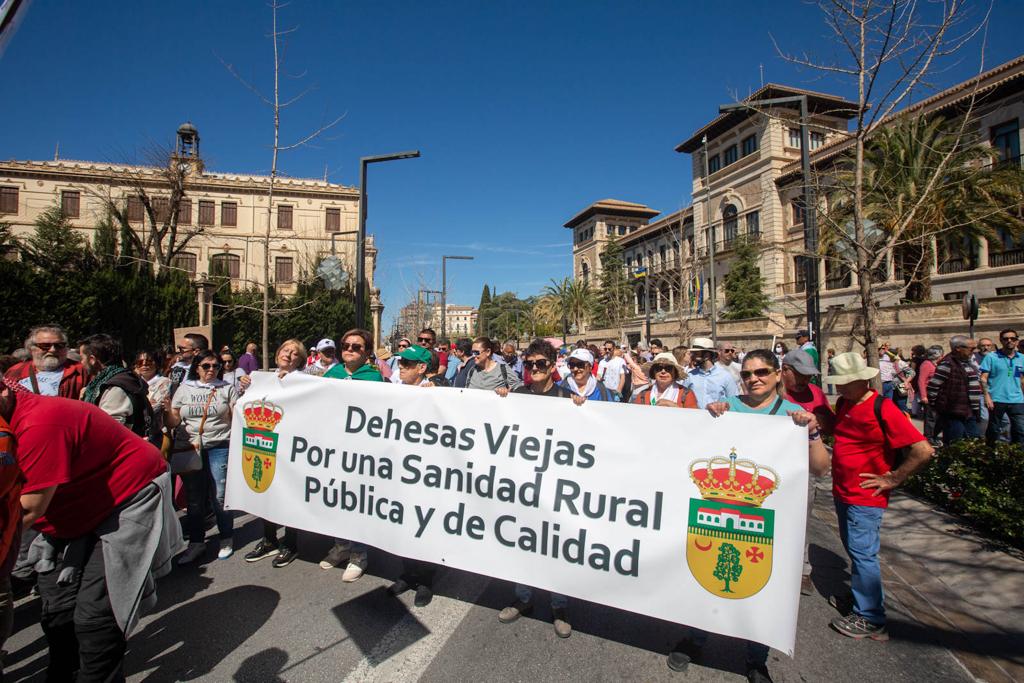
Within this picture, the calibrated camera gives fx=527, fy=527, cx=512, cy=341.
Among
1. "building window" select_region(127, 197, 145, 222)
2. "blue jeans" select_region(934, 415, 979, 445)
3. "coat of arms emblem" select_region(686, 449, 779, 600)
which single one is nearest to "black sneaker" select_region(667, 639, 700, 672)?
"coat of arms emblem" select_region(686, 449, 779, 600)

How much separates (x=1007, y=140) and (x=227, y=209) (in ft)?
160

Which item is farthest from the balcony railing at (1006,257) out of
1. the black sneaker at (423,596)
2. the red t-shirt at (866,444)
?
the black sneaker at (423,596)

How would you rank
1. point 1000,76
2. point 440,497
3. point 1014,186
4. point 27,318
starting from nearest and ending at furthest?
point 440,497 < point 27,318 < point 1014,186 < point 1000,76

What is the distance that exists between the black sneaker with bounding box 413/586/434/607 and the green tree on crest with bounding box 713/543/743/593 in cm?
201

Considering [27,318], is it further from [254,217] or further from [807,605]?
[254,217]

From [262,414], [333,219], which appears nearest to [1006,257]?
[262,414]

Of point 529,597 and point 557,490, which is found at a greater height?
point 557,490

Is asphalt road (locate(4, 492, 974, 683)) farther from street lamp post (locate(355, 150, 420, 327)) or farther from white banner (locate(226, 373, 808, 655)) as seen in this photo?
street lamp post (locate(355, 150, 420, 327))

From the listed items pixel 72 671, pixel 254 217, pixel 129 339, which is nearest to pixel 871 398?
pixel 72 671

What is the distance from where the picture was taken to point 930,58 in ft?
21.0

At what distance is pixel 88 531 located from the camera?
250 centimetres

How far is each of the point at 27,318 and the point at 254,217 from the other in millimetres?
27564

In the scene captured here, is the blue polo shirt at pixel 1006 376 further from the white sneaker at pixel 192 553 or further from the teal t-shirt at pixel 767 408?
the white sneaker at pixel 192 553

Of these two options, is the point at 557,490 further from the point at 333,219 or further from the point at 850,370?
the point at 333,219
